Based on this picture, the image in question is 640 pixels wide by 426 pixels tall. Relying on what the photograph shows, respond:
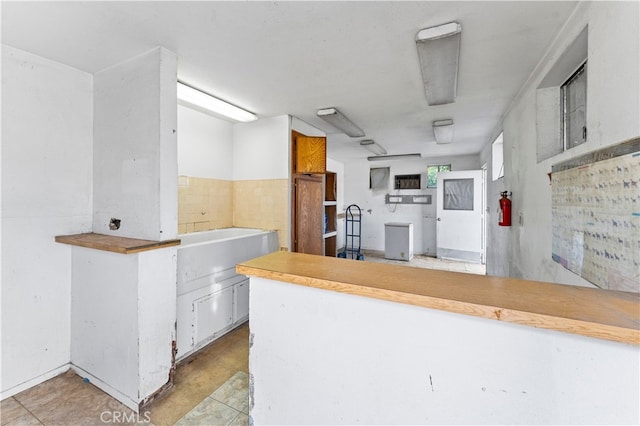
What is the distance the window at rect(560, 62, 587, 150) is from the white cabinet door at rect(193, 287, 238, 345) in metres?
3.12

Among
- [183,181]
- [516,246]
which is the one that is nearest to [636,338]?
[516,246]

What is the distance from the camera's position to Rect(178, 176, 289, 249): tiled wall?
312cm

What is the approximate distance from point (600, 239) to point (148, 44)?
292 centimetres

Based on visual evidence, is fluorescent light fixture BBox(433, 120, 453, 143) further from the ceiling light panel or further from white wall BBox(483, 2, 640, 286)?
the ceiling light panel

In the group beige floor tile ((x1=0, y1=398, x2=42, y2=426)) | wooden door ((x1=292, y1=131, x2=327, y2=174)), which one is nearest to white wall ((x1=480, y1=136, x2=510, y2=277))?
wooden door ((x1=292, y1=131, x2=327, y2=174))

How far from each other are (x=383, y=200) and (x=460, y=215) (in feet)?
6.65

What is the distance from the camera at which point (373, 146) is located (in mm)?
5219

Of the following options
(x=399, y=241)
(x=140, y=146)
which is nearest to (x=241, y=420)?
(x=140, y=146)

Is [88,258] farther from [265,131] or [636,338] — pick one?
[636,338]

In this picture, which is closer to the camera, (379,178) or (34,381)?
(34,381)

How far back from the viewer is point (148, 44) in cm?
183

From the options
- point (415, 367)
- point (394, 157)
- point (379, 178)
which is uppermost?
point (394, 157)

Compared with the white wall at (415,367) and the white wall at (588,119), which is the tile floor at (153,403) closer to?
the white wall at (415,367)

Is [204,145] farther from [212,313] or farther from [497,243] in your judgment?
[497,243]
